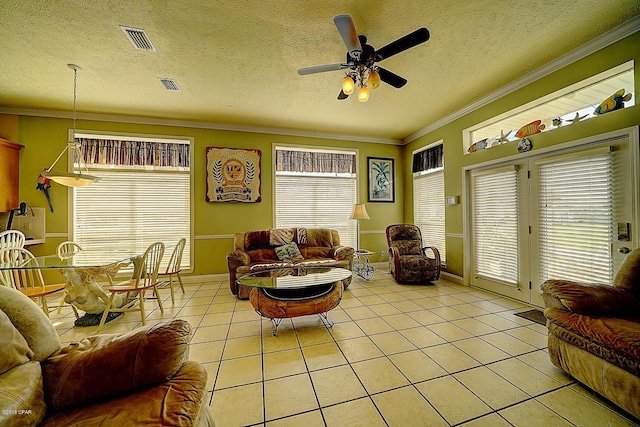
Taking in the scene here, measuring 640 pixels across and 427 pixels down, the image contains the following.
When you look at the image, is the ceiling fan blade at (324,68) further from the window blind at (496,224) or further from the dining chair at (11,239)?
the dining chair at (11,239)

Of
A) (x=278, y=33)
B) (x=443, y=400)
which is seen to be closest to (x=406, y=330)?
(x=443, y=400)

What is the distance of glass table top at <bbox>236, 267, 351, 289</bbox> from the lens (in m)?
2.61

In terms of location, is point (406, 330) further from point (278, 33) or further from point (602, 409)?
point (278, 33)

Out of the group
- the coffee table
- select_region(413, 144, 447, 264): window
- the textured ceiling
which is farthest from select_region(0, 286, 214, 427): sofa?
select_region(413, 144, 447, 264): window

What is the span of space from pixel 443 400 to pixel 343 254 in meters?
2.60

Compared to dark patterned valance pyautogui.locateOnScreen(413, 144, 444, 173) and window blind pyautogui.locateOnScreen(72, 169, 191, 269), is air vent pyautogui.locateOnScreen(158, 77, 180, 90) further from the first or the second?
dark patterned valance pyautogui.locateOnScreen(413, 144, 444, 173)

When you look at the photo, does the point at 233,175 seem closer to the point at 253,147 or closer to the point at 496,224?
the point at 253,147

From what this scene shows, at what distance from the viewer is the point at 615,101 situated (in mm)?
2408

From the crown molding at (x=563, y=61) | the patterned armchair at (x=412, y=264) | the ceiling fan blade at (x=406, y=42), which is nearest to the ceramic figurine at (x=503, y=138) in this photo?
the crown molding at (x=563, y=61)

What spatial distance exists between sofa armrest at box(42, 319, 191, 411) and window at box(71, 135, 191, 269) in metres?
3.48

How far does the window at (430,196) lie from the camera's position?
15.3ft

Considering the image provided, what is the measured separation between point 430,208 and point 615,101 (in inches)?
111

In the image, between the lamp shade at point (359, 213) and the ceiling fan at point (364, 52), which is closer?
the ceiling fan at point (364, 52)

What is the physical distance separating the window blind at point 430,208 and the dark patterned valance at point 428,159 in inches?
5.6
